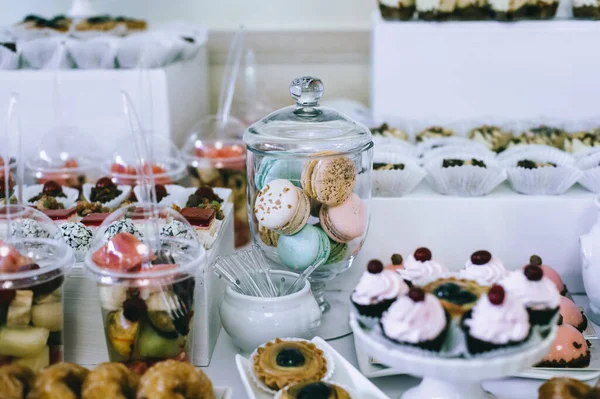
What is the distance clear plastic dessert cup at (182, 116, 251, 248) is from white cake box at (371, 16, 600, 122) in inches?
16.2

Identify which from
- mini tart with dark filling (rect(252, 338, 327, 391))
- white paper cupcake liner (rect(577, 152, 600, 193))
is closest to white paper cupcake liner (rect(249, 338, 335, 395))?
mini tart with dark filling (rect(252, 338, 327, 391))

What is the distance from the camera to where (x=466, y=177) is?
145 cm

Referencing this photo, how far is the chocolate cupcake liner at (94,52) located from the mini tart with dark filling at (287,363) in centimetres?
115

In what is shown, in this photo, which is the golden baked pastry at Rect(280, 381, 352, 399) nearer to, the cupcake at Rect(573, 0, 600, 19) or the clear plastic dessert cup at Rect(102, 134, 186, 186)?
the clear plastic dessert cup at Rect(102, 134, 186, 186)

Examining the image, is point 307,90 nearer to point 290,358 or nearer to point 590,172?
point 290,358

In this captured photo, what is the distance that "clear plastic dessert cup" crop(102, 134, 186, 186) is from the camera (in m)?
1.71

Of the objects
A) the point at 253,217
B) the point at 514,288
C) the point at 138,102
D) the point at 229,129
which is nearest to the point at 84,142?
the point at 138,102

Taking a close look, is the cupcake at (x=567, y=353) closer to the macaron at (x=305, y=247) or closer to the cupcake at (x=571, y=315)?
the cupcake at (x=571, y=315)

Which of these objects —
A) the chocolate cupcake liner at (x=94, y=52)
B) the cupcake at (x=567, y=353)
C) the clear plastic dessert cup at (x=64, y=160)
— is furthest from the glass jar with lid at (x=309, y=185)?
the chocolate cupcake liner at (x=94, y=52)

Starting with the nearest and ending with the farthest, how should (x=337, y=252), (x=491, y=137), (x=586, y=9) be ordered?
(x=337, y=252)
(x=491, y=137)
(x=586, y=9)

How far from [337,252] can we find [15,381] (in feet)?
1.94

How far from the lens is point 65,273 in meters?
1.10

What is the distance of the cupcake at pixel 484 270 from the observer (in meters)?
1.01

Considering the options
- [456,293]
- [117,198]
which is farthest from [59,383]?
[117,198]
